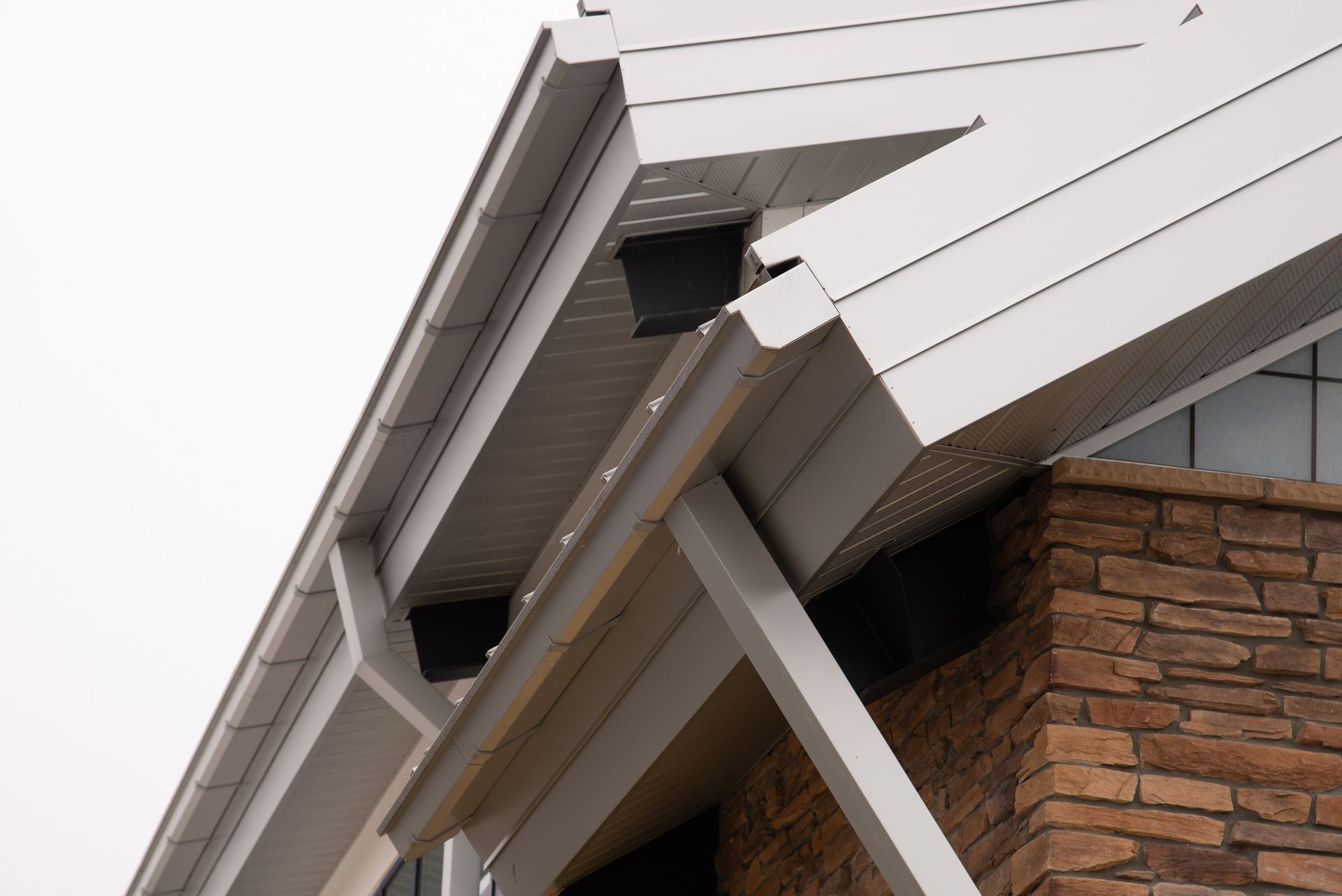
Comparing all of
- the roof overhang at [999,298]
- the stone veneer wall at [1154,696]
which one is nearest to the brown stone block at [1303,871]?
the stone veneer wall at [1154,696]

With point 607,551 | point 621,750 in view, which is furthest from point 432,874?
point 607,551

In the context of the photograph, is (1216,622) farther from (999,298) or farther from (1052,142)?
(1052,142)

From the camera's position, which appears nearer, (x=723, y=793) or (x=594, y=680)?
(x=594, y=680)

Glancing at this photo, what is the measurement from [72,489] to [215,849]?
22.3m

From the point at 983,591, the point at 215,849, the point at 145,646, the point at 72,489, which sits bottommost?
the point at 983,591

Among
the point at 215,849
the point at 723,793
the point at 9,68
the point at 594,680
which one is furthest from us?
the point at 9,68

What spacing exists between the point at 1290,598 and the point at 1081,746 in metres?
0.77

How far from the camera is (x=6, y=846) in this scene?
2403 cm

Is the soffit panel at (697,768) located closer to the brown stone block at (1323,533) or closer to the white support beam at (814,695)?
the white support beam at (814,695)

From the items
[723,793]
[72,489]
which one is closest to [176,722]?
[72,489]

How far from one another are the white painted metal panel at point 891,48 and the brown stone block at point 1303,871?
8.74 feet

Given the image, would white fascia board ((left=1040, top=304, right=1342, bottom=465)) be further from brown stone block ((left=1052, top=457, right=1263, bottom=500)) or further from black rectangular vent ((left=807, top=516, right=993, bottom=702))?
black rectangular vent ((left=807, top=516, right=993, bottom=702))

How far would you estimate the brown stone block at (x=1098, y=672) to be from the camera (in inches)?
157

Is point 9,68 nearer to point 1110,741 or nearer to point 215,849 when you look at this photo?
point 215,849
